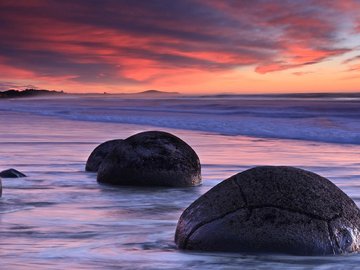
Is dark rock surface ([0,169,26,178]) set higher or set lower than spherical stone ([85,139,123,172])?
lower

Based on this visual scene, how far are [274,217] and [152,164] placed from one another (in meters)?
4.40

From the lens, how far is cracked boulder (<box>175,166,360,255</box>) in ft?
18.2

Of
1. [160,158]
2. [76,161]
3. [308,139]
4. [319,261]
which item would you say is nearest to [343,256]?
[319,261]

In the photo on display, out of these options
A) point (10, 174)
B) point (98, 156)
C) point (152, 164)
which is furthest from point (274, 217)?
point (98, 156)

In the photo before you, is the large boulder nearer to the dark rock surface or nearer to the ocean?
the ocean

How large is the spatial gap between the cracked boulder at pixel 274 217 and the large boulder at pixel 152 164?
3849 mm

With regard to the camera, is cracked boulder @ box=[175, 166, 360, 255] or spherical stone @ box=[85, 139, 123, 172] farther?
spherical stone @ box=[85, 139, 123, 172]

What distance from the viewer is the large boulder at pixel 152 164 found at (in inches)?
388

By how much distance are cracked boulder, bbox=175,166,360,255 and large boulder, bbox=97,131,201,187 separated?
152 inches

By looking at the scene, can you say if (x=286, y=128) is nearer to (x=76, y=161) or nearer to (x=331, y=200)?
(x=76, y=161)

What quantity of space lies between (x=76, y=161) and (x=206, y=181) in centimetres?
351

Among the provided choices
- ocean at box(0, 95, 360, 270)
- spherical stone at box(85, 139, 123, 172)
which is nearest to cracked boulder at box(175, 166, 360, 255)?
ocean at box(0, 95, 360, 270)

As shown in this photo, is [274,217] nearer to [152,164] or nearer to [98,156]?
[152,164]

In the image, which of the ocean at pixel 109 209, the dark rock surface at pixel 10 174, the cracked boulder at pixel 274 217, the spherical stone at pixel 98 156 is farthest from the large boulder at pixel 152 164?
the cracked boulder at pixel 274 217
